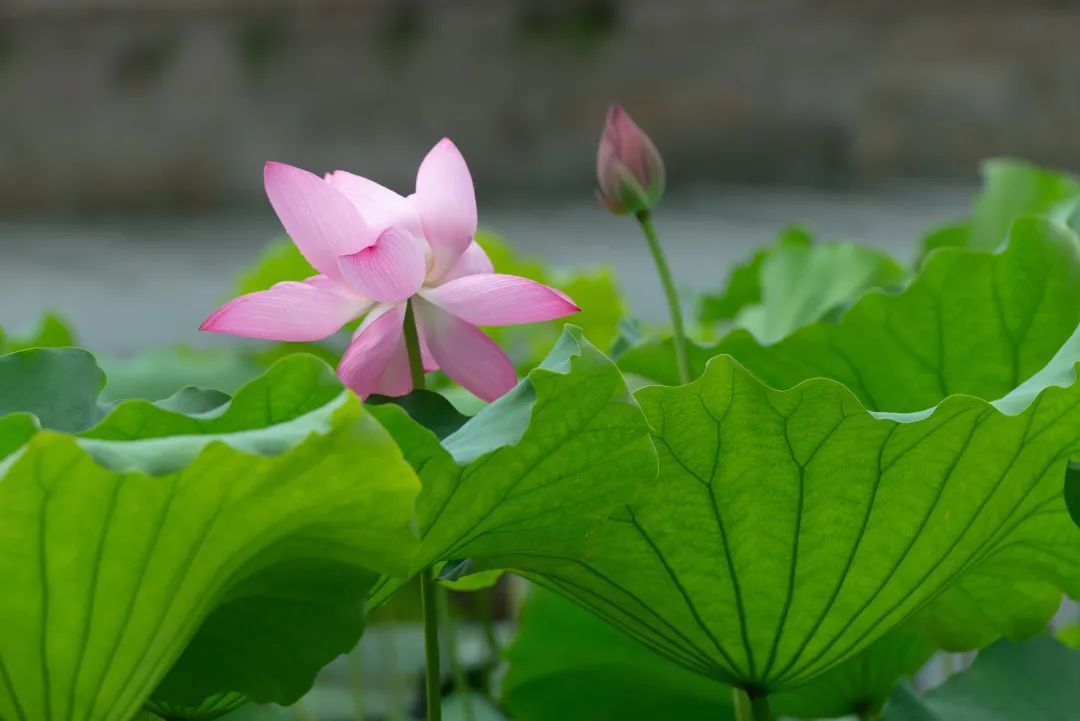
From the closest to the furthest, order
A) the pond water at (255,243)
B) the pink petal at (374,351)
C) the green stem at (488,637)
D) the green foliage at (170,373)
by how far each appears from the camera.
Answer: the pink petal at (374,351), the green foliage at (170,373), the green stem at (488,637), the pond water at (255,243)

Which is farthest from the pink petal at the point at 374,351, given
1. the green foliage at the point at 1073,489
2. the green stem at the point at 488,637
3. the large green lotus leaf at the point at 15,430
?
the green stem at the point at 488,637

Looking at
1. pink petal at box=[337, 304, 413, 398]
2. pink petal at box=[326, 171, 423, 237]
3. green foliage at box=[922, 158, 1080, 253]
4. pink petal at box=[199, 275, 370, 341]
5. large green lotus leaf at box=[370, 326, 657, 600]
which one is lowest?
large green lotus leaf at box=[370, 326, 657, 600]

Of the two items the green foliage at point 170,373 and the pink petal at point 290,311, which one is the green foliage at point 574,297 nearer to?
the green foliage at point 170,373

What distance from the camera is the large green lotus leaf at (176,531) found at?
0.35 metres

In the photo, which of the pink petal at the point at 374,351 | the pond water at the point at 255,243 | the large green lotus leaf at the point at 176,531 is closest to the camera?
the large green lotus leaf at the point at 176,531

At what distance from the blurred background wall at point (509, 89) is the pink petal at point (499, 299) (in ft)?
13.6

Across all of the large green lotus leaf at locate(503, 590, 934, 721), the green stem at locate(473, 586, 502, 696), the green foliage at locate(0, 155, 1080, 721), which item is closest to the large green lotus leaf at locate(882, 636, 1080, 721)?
the green foliage at locate(0, 155, 1080, 721)

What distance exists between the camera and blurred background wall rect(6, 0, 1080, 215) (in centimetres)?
457

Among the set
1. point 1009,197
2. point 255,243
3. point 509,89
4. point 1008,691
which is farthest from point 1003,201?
point 509,89

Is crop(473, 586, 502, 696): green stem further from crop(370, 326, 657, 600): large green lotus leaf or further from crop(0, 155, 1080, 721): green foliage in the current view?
crop(370, 326, 657, 600): large green lotus leaf

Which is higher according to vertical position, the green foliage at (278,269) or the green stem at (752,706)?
the green foliage at (278,269)

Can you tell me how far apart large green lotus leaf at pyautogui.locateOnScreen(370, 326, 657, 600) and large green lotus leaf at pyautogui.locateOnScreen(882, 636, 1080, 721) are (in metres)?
0.18

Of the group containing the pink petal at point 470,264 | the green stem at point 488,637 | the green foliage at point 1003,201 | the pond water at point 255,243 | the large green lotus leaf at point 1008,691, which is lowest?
the large green lotus leaf at point 1008,691

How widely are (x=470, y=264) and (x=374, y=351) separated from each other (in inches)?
1.7
